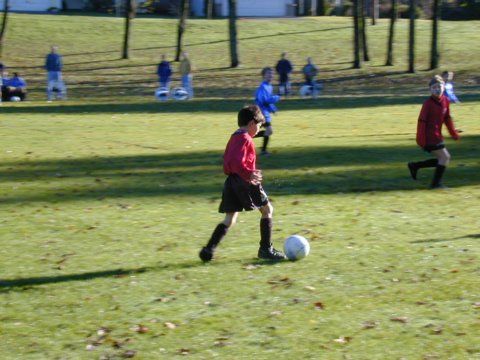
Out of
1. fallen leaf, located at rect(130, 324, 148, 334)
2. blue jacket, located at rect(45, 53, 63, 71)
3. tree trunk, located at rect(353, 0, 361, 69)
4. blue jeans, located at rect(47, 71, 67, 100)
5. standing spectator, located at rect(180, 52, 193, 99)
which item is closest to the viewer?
fallen leaf, located at rect(130, 324, 148, 334)

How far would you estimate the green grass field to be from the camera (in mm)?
7426


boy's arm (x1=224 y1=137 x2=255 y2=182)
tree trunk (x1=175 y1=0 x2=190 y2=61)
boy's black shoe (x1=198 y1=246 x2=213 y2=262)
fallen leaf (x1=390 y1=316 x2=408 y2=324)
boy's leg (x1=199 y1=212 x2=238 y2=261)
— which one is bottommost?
fallen leaf (x1=390 y1=316 x2=408 y2=324)

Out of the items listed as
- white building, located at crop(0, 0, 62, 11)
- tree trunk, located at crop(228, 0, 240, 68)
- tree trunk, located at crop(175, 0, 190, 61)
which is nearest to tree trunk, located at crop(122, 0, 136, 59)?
tree trunk, located at crop(175, 0, 190, 61)

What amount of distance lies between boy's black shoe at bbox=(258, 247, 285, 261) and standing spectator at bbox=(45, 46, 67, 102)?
85.4 feet

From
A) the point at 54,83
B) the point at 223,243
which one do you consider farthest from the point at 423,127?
the point at 54,83

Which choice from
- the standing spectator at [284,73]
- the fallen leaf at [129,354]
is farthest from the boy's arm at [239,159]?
the standing spectator at [284,73]

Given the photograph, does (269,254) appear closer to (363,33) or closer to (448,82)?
(448,82)

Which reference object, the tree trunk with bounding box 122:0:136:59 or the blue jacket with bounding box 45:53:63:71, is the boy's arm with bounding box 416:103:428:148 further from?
the tree trunk with bounding box 122:0:136:59

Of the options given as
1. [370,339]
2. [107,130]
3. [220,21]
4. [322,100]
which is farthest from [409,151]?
[220,21]

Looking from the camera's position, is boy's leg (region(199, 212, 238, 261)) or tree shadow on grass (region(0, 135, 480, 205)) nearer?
boy's leg (region(199, 212, 238, 261))

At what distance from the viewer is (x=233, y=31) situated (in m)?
48.2

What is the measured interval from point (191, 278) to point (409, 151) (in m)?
11.5

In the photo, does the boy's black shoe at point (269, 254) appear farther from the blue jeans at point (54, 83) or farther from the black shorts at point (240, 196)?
the blue jeans at point (54, 83)

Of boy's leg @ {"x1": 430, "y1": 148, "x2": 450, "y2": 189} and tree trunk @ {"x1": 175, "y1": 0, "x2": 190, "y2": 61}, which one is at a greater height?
tree trunk @ {"x1": 175, "y1": 0, "x2": 190, "y2": 61}
